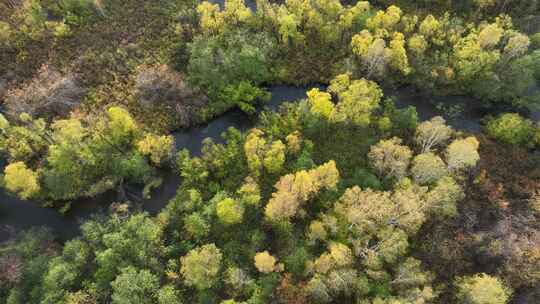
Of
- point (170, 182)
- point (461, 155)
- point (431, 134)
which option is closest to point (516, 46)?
point (431, 134)

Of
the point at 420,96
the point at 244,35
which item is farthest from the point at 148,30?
the point at 420,96

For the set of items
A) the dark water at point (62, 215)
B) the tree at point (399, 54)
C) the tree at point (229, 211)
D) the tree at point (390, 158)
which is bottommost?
the dark water at point (62, 215)

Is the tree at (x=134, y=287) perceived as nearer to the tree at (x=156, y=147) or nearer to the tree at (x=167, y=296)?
the tree at (x=167, y=296)

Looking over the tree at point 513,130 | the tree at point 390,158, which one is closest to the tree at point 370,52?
the tree at point 390,158

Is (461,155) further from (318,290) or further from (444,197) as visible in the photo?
(318,290)

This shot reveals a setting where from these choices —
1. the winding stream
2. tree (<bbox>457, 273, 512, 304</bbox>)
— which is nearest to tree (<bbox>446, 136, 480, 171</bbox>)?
the winding stream

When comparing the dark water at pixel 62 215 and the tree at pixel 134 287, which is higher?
the tree at pixel 134 287

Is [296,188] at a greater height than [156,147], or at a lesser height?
lesser
